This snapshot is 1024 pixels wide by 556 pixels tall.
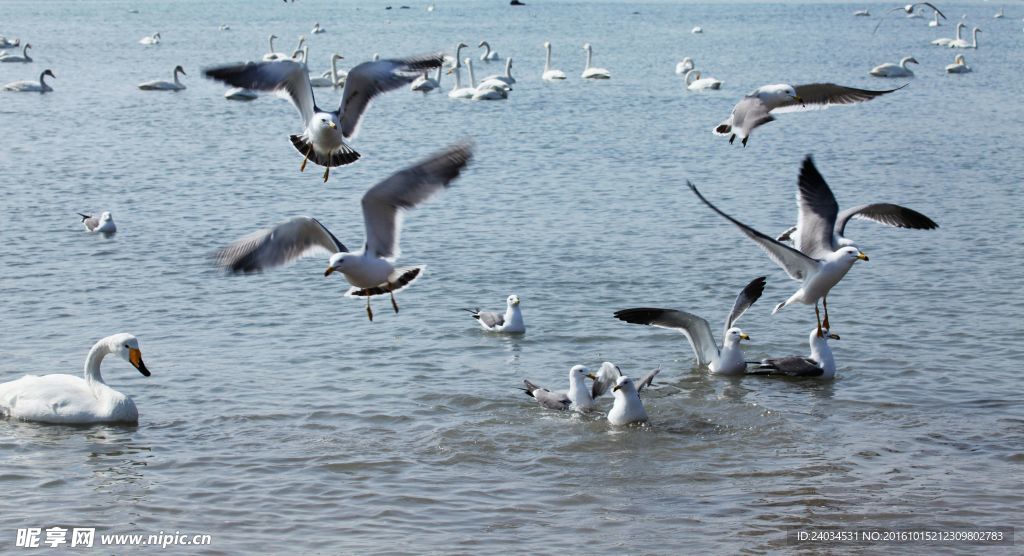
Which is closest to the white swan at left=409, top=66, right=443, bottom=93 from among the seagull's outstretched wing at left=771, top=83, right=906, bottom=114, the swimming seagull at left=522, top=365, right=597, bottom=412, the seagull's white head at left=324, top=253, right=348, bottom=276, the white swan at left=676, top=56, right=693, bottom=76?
the white swan at left=676, top=56, right=693, bottom=76

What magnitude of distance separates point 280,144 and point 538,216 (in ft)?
35.9

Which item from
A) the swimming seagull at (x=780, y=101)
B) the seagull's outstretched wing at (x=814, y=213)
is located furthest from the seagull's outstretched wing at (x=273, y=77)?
the seagull's outstretched wing at (x=814, y=213)

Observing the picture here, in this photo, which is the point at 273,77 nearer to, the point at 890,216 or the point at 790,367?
the point at 790,367

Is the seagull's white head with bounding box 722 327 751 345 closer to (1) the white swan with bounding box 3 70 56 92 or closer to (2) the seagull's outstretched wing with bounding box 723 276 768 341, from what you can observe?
(2) the seagull's outstretched wing with bounding box 723 276 768 341

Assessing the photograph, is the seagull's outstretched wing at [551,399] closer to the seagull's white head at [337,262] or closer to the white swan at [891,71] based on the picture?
the seagull's white head at [337,262]

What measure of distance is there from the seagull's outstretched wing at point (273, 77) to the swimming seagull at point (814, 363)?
5098 mm

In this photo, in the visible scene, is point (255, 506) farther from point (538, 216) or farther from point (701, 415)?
point (538, 216)

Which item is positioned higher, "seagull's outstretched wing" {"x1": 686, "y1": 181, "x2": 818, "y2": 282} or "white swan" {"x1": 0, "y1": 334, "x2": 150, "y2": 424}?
"seagull's outstretched wing" {"x1": 686, "y1": 181, "x2": 818, "y2": 282}

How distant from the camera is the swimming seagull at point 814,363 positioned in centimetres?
1246

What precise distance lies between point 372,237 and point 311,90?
1.70 m

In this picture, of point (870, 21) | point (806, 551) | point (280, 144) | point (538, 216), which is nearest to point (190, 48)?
point (280, 144)

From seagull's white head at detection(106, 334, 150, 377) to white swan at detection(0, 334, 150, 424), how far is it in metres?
0.31

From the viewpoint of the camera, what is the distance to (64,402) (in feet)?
36.1

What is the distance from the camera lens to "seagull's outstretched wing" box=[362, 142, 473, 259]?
10570mm
